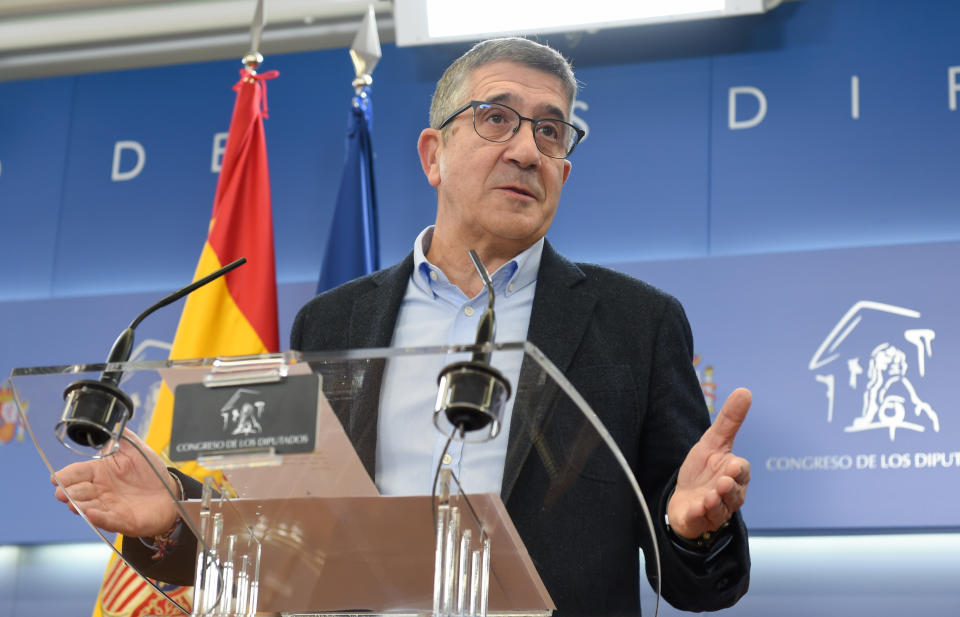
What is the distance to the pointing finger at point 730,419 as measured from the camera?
1.41 m

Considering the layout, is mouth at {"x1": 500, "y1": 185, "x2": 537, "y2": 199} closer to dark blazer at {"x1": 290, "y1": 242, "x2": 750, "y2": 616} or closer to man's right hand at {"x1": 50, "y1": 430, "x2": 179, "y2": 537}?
dark blazer at {"x1": 290, "y1": 242, "x2": 750, "y2": 616}

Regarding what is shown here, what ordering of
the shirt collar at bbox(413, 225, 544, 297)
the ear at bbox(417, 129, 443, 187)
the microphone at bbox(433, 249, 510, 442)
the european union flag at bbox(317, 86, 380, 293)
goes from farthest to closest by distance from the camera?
1. the european union flag at bbox(317, 86, 380, 293)
2. the ear at bbox(417, 129, 443, 187)
3. the shirt collar at bbox(413, 225, 544, 297)
4. the microphone at bbox(433, 249, 510, 442)

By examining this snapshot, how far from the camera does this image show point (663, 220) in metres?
3.79

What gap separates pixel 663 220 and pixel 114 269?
1.94 m

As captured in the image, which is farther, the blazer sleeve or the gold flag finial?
the gold flag finial

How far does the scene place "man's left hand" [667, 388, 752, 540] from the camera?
139cm

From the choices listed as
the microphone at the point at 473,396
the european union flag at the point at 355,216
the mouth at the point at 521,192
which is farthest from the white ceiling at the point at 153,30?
the microphone at the point at 473,396

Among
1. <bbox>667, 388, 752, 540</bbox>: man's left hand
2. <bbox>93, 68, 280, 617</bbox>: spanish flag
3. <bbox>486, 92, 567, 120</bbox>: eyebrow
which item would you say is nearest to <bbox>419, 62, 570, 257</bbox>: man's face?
<bbox>486, 92, 567, 120</bbox>: eyebrow

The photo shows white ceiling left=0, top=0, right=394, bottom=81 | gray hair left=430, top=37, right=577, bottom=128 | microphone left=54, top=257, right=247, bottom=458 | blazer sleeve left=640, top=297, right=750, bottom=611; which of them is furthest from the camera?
white ceiling left=0, top=0, right=394, bottom=81

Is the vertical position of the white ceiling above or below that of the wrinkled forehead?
above

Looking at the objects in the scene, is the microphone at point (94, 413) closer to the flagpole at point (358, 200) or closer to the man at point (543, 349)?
the man at point (543, 349)

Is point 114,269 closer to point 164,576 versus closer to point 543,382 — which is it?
point 164,576

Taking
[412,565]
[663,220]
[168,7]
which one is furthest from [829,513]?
[168,7]

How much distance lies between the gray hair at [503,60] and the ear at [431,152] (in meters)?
0.07
